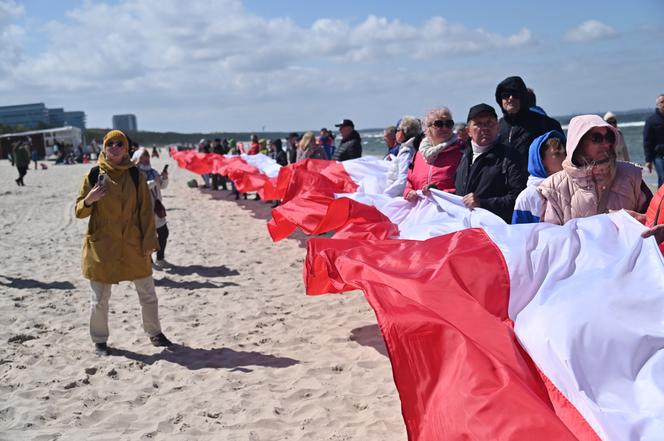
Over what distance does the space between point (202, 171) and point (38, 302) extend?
44.7 feet

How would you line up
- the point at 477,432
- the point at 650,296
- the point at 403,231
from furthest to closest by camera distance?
the point at 403,231 < the point at 650,296 < the point at 477,432

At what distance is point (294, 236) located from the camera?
1184 centimetres

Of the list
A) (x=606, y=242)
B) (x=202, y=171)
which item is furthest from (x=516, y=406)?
(x=202, y=171)

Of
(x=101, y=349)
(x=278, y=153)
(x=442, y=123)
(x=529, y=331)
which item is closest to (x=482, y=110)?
(x=442, y=123)

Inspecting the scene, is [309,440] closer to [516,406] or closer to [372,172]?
[516,406]

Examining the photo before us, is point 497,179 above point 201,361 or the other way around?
above

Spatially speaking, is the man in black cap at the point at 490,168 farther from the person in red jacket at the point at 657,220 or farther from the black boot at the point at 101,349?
the black boot at the point at 101,349

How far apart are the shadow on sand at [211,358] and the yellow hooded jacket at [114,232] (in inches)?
29.7

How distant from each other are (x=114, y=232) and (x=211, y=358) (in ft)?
4.75

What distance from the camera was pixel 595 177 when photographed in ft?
12.9

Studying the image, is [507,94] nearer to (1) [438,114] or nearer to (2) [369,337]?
(1) [438,114]

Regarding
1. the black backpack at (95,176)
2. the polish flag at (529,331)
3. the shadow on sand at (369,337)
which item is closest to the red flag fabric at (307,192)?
the shadow on sand at (369,337)

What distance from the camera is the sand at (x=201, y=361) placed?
4418 mm

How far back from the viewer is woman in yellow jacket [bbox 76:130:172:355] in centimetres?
564
